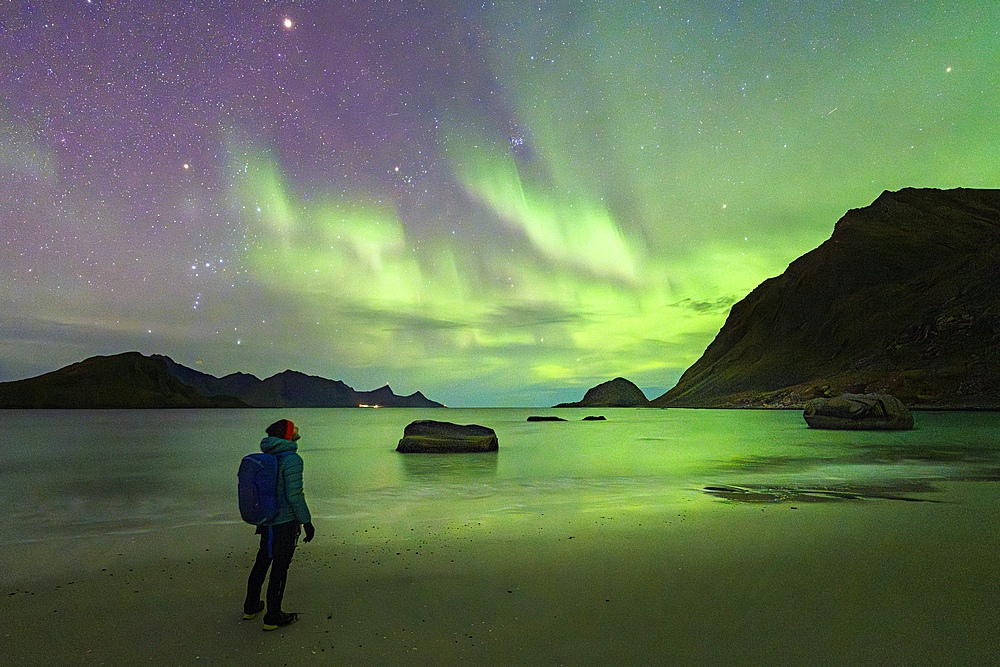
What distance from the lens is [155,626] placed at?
5.73m

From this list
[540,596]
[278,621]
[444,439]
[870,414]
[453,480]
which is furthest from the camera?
[870,414]

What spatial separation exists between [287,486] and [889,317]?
555ft

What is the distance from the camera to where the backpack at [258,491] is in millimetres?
5648

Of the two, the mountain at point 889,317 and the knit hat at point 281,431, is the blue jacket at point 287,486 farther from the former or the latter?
the mountain at point 889,317

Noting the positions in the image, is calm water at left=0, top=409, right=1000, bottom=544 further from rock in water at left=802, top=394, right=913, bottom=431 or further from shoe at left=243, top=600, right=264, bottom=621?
rock in water at left=802, top=394, right=913, bottom=431

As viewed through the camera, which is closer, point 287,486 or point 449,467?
point 287,486

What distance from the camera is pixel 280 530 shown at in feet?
19.1

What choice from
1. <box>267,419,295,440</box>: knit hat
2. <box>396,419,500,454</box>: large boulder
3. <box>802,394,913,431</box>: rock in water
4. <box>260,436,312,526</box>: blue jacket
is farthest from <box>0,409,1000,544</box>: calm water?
<box>802,394,913,431</box>: rock in water

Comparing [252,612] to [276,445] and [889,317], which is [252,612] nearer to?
[276,445]

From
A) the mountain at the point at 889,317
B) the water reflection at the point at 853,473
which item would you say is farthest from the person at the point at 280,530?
the mountain at the point at 889,317

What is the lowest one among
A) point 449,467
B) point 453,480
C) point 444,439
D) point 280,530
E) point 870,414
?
point 453,480

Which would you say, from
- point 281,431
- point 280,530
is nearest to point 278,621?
point 280,530

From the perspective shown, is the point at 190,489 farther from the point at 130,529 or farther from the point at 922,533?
the point at 922,533

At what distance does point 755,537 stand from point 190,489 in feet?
53.3
